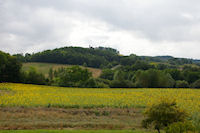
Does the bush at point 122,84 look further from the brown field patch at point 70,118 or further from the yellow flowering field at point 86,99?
the brown field patch at point 70,118

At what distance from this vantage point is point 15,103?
28.1 meters

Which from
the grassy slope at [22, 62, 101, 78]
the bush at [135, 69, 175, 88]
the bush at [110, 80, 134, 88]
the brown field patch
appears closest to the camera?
the brown field patch

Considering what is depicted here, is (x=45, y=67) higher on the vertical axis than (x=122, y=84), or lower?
higher

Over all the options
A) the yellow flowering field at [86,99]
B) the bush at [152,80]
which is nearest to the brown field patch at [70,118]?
the yellow flowering field at [86,99]

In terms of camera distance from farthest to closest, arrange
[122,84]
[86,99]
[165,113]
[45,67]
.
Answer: [45,67] < [122,84] < [86,99] < [165,113]

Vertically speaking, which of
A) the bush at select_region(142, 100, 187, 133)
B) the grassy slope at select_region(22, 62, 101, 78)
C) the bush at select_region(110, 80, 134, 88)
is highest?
the grassy slope at select_region(22, 62, 101, 78)

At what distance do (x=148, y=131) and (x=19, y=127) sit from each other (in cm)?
1112

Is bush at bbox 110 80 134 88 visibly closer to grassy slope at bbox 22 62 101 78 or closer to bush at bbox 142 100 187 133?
grassy slope at bbox 22 62 101 78

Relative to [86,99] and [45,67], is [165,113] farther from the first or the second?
[45,67]

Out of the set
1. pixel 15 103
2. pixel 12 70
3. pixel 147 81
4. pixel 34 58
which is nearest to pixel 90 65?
pixel 34 58

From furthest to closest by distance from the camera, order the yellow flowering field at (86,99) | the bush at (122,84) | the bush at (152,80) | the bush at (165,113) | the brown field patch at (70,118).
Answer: the bush at (152,80) → the bush at (122,84) → the yellow flowering field at (86,99) → the brown field patch at (70,118) → the bush at (165,113)

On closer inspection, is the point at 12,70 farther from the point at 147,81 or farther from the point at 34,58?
the point at 34,58

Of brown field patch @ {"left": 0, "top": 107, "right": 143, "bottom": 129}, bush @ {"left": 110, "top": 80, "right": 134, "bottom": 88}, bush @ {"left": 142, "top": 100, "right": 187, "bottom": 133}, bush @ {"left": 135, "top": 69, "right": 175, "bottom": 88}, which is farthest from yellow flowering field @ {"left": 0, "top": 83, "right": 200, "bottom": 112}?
bush @ {"left": 135, "top": 69, "right": 175, "bottom": 88}

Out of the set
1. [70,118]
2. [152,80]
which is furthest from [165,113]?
[152,80]
